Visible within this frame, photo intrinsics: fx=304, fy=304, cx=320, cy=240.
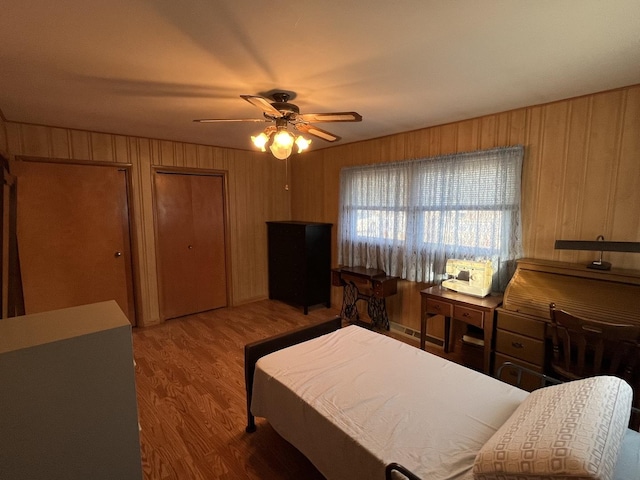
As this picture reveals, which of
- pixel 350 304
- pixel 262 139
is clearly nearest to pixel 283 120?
pixel 262 139

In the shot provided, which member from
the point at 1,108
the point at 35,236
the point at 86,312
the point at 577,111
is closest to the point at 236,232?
the point at 35,236

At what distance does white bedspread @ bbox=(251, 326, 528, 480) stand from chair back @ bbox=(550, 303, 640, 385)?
632mm

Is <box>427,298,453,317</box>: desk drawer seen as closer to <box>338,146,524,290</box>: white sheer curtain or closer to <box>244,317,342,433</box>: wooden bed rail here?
<box>338,146,524,290</box>: white sheer curtain

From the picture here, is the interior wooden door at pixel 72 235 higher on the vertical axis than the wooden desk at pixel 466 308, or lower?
higher

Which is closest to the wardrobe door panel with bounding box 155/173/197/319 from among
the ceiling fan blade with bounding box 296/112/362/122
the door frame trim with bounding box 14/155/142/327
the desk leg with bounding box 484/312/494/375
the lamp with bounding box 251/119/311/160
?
the door frame trim with bounding box 14/155/142/327

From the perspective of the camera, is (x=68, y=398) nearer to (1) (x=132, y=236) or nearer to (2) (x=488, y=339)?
(2) (x=488, y=339)

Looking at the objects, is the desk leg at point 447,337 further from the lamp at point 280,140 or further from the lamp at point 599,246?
the lamp at point 280,140

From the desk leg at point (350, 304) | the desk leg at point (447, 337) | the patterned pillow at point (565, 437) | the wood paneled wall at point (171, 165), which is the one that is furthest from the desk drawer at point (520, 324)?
the wood paneled wall at point (171, 165)

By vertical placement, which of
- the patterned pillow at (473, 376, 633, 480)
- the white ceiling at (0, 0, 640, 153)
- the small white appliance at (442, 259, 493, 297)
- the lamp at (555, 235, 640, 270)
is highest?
the white ceiling at (0, 0, 640, 153)

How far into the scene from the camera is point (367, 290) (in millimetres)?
3625

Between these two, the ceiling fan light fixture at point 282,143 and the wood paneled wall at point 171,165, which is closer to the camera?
the ceiling fan light fixture at point 282,143

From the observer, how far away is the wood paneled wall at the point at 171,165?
3.16 metres

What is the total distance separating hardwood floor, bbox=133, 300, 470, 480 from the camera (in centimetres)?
182

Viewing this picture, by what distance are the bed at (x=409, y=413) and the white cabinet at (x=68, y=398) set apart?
30.6 inches
